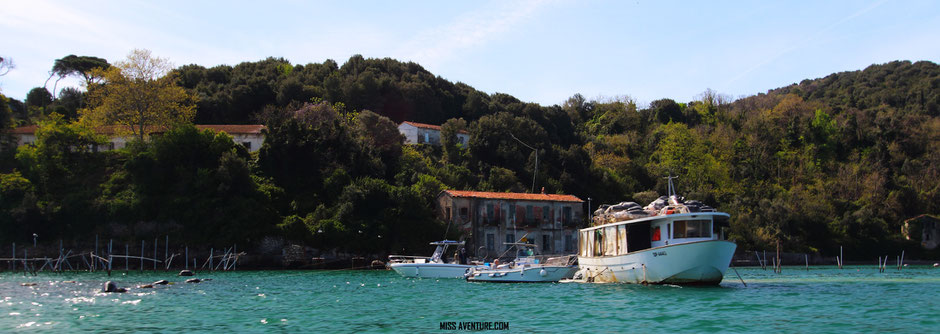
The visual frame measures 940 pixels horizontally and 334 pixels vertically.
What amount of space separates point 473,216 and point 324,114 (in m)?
21.1

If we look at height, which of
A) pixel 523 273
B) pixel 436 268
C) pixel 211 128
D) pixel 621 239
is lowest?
pixel 436 268

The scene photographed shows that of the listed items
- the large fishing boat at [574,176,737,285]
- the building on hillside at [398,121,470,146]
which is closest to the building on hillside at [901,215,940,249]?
the building on hillside at [398,121,470,146]

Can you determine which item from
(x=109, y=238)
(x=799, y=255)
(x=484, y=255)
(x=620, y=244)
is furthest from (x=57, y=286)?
(x=799, y=255)

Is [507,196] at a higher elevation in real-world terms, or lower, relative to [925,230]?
higher

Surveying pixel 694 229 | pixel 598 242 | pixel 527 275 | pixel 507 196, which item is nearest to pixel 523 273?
pixel 527 275

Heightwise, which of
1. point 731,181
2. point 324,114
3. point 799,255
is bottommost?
point 799,255

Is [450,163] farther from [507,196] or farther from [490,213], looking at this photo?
[490,213]

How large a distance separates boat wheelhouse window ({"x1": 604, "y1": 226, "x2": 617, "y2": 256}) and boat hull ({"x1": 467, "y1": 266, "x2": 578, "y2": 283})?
4.05 m

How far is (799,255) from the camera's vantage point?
2667 inches

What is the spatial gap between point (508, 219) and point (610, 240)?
24021mm

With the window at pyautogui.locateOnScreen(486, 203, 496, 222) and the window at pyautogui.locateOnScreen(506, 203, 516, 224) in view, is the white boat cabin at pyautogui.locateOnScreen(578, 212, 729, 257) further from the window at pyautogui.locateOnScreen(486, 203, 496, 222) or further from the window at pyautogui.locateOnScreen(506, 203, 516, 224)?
the window at pyautogui.locateOnScreen(506, 203, 516, 224)

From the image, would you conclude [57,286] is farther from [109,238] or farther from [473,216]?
[473,216]

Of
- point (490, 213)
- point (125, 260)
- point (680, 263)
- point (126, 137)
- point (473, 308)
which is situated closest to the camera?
point (473, 308)

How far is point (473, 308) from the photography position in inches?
965
